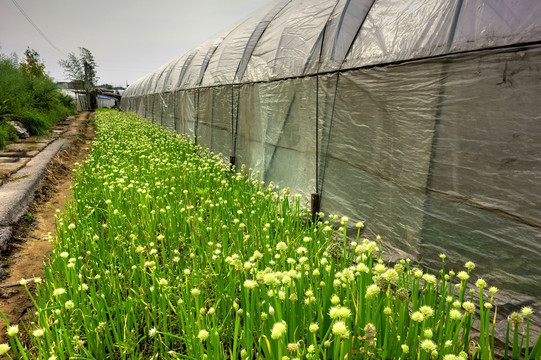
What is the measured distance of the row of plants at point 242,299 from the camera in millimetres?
1488

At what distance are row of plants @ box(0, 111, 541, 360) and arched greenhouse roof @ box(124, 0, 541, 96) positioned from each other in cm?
150

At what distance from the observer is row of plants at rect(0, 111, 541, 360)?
4.88 ft

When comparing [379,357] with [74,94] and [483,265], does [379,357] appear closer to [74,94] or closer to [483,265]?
[483,265]

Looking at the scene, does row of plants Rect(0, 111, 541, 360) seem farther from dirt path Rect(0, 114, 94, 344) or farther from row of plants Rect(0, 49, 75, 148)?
row of plants Rect(0, 49, 75, 148)

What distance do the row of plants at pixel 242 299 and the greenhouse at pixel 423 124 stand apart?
0.29 metres

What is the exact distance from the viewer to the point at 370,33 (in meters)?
3.33

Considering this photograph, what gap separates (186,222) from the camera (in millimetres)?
3352

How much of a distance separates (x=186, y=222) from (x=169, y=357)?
5.19ft

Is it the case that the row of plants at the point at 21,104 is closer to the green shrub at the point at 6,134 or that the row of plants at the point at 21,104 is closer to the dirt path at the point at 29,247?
Result: the green shrub at the point at 6,134

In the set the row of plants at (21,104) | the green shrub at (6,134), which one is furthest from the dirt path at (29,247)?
the row of plants at (21,104)

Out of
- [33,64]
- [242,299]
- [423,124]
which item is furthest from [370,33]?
[33,64]

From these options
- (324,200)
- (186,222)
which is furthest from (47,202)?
(324,200)

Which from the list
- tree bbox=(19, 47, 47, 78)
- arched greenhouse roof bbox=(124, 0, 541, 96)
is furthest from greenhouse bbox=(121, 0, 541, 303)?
tree bbox=(19, 47, 47, 78)

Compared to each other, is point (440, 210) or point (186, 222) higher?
point (440, 210)
